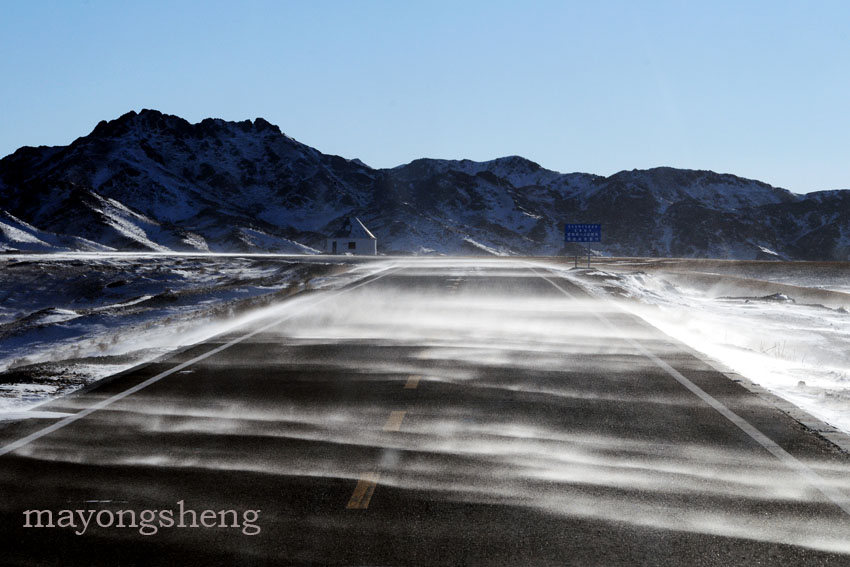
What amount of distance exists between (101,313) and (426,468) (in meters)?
19.9

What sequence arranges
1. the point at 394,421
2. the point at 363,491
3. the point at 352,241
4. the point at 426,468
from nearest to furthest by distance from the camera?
1. the point at 363,491
2. the point at 426,468
3. the point at 394,421
4. the point at 352,241

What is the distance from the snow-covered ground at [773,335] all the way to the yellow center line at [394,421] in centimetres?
422

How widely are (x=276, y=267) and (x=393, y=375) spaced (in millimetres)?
50464

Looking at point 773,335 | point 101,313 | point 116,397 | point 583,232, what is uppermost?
point 583,232

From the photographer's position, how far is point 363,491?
6.34 meters

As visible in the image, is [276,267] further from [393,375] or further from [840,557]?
[840,557]

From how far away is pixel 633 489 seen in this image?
6422 millimetres

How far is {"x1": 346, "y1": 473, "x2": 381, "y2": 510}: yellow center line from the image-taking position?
19.7 ft

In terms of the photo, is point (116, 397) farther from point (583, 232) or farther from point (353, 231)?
point (353, 231)

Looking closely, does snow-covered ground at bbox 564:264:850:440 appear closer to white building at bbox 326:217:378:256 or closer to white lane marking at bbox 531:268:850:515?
white lane marking at bbox 531:268:850:515

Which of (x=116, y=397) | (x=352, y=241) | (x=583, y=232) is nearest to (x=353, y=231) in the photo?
(x=352, y=241)

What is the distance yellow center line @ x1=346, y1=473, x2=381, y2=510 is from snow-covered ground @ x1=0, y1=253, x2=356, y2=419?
436cm

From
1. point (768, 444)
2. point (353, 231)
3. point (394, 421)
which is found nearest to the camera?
point (768, 444)

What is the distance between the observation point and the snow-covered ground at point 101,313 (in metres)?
12.3
